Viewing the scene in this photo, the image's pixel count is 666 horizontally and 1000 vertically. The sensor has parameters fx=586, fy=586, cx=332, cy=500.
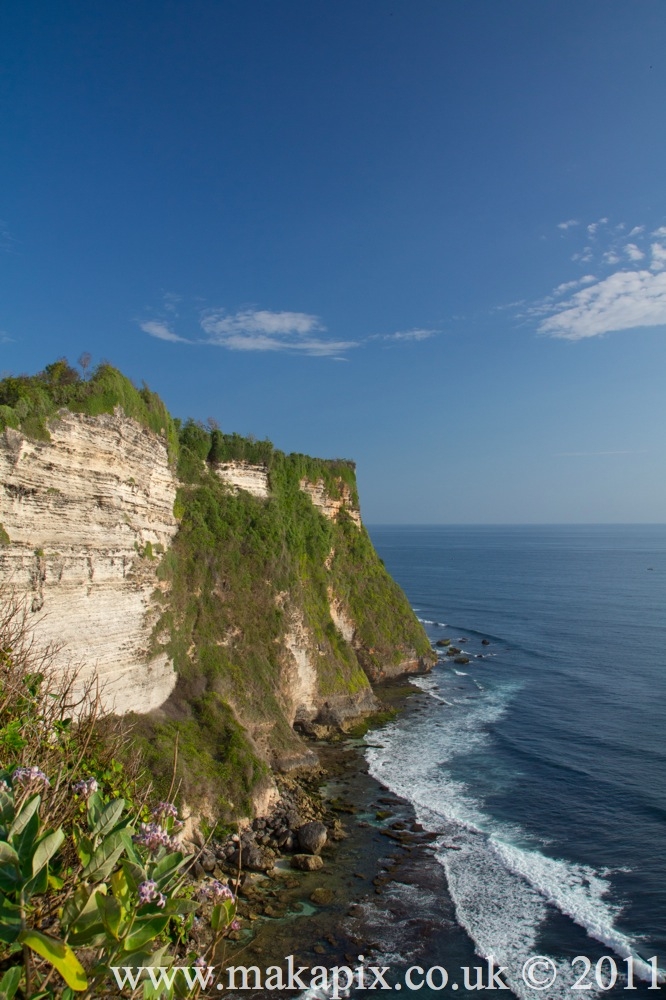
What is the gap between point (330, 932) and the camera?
19.5 metres

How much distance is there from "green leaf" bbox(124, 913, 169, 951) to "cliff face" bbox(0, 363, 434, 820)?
1787cm

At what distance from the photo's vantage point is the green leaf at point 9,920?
4.29m

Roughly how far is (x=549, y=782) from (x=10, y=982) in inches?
1261

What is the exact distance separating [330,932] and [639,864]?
12943 mm

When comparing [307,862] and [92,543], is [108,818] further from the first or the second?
[307,862]

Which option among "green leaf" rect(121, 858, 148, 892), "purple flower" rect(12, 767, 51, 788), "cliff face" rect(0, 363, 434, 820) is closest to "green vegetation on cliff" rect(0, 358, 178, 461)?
"cliff face" rect(0, 363, 434, 820)

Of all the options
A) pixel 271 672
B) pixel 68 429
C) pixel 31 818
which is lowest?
pixel 271 672

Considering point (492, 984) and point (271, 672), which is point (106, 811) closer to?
point (492, 984)

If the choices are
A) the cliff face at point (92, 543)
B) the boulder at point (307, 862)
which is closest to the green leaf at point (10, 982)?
the cliff face at point (92, 543)

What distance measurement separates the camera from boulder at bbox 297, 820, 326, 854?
80.5ft

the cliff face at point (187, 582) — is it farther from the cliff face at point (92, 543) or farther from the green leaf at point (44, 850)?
the green leaf at point (44, 850)

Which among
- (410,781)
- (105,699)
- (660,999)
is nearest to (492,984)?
(660,999)

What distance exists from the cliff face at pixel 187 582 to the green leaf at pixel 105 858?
1719 centimetres

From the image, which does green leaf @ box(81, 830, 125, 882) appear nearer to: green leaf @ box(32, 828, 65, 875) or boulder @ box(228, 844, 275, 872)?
green leaf @ box(32, 828, 65, 875)
